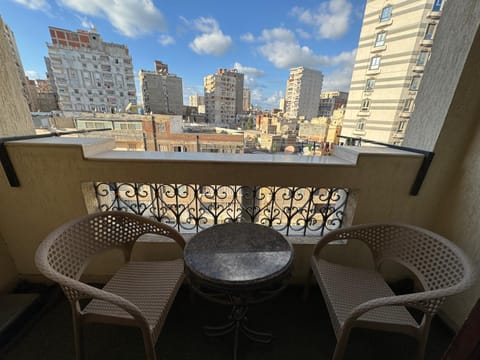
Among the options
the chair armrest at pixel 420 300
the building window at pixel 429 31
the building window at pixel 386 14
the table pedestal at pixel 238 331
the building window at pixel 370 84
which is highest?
the building window at pixel 386 14

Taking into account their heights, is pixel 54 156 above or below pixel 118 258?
above

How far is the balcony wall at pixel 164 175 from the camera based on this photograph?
1.24m

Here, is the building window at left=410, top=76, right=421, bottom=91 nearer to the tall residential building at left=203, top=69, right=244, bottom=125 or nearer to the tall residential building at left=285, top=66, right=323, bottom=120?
the tall residential building at left=285, top=66, right=323, bottom=120

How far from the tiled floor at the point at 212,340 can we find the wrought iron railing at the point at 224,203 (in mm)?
632

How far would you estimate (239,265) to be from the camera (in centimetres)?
90

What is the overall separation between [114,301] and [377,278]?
1487 mm

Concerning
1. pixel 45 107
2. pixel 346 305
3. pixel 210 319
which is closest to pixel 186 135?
pixel 45 107

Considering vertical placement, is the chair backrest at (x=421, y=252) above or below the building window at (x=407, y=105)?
below

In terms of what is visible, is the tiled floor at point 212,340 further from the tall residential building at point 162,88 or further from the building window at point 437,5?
the tall residential building at point 162,88

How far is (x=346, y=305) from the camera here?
39.8 inches

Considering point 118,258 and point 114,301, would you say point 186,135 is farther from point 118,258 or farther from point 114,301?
point 114,301

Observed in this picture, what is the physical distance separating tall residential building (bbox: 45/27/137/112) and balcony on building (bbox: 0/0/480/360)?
5.35 ft

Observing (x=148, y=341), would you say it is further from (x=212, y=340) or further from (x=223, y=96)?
(x=223, y=96)

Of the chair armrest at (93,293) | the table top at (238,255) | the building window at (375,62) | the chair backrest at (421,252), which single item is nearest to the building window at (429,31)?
the building window at (375,62)
